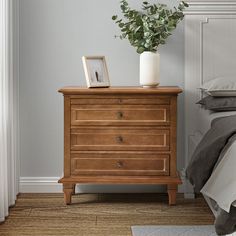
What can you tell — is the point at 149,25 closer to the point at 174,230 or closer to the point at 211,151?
the point at 211,151

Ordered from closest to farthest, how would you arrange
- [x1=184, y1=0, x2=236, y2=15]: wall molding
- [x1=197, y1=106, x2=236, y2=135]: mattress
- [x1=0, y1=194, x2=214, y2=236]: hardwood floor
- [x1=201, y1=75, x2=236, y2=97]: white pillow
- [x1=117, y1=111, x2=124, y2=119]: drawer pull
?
[x1=0, y1=194, x2=214, y2=236]: hardwood floor < [x1=197, y1=106, x2=236, y2=135]: mattress < [x1=201, y1=75, x2=236, y2=97]: white pillow < [x1=117, y1=111, x2=124, y2=119]: drawer pull < [x1=184, y1=0, x2=236, y2=15]: wall molding

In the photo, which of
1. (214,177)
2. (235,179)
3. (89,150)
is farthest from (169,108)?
(235,179)

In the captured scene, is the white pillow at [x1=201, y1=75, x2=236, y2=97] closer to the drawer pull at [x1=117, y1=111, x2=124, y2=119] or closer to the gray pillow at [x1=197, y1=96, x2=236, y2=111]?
the gray pillow at [x1=197, y1=96, x2=236, y2=111]

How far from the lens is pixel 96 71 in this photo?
392cm

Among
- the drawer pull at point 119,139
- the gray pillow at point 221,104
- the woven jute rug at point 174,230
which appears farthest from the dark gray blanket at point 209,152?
the drawer pull at point 119,139

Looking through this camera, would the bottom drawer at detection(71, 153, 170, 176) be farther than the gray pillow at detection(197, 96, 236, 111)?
Yes

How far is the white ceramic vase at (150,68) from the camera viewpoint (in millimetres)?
3885

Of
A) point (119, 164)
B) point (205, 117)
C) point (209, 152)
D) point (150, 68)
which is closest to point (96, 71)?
point (150, 68)

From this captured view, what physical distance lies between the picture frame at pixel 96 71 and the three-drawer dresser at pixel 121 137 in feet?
0.38

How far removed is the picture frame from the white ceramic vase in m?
0.24

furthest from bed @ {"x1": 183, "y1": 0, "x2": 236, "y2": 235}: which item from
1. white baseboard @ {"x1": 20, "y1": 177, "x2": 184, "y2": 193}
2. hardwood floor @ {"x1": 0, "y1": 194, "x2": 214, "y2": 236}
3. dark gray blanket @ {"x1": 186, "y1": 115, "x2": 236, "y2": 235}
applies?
dark gray blanket @ {"x1": 186, "y1": 115, "x2": 236, "y2": 235}

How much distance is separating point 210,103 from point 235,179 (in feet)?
3.52

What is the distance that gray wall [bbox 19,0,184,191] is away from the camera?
4.13 meters

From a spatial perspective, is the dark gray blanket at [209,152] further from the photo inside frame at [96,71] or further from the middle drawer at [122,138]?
the photo inside frame at [96,71]
